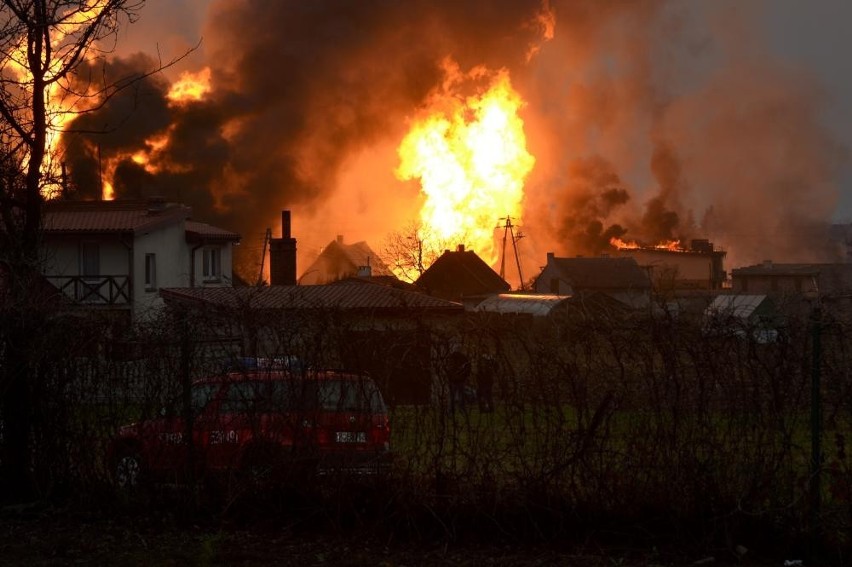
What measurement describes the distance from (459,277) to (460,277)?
7 centimetres

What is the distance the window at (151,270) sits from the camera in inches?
1574

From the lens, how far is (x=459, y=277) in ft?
226

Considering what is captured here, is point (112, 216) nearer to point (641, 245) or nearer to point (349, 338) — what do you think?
point (349, 338)

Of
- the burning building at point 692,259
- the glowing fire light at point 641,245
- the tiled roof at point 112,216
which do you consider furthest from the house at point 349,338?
the glowing fire light at point 641,245

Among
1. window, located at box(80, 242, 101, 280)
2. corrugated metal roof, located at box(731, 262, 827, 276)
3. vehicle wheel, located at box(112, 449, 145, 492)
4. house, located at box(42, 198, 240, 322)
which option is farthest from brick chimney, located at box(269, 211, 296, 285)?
corrugated metal roof, located at box(731, 262, 827, 276)

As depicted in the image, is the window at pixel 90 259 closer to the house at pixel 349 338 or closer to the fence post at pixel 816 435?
the house at pixel 349 338

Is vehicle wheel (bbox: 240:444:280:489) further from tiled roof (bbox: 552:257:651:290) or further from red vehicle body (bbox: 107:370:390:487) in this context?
tiled roof (bbox: 552:257:651:290)

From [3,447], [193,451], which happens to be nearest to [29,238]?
[3,447]

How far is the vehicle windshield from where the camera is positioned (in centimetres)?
877

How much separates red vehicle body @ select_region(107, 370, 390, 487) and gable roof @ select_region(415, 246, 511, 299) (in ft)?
189

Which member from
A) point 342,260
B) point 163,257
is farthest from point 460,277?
point 163,257

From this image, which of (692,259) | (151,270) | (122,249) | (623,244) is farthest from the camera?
(623,244)

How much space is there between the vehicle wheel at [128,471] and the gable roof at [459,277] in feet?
189

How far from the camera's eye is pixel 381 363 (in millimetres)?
8805
